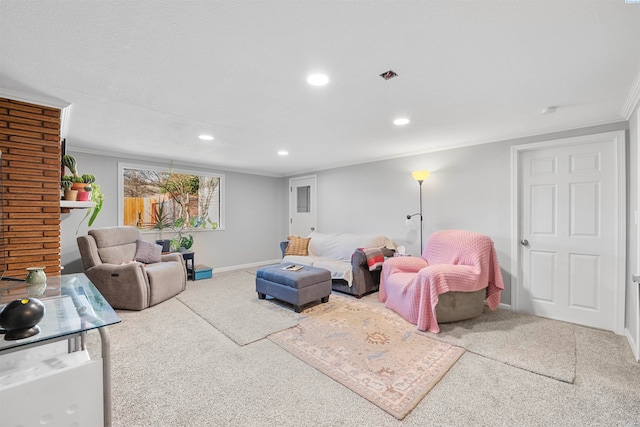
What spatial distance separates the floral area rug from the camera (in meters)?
1.94

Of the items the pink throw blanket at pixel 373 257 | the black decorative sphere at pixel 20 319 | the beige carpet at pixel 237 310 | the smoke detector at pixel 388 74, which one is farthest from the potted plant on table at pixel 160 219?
the smoke detector at pixel 388 74

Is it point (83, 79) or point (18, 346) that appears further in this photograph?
point (83, 79)

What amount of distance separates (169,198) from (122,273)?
2.16m

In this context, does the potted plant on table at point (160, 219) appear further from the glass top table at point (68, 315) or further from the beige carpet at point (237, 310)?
the glass top table at point (68, 315)

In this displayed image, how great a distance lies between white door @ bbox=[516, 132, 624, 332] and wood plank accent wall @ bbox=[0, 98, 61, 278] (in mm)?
4913

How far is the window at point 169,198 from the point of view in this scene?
192 inches

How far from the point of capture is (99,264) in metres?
3.64

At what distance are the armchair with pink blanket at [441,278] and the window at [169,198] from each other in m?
3.90

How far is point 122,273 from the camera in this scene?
3521 mm

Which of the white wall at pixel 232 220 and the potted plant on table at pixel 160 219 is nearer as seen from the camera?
the white wall at pixel 232 220

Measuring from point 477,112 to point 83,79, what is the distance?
3.30 metres

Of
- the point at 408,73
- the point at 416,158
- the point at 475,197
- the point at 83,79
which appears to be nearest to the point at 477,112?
the point at 408,73

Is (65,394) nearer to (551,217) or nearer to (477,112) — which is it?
(477,112)

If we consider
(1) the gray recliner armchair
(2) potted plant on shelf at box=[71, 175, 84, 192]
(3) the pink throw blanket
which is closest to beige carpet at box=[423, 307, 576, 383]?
(3) the pink throw blanket
